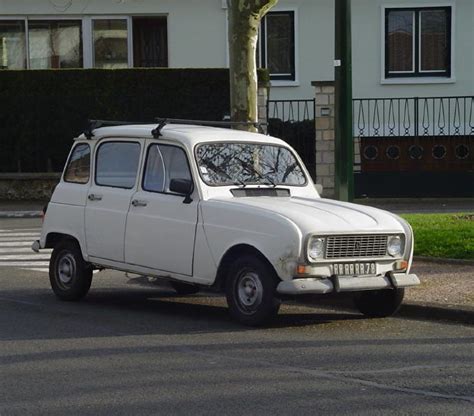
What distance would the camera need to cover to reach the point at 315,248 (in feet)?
31.4

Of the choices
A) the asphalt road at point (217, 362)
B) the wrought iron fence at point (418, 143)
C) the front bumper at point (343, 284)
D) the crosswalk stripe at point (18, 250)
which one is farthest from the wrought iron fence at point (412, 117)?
the front bumper at point (343, 284)

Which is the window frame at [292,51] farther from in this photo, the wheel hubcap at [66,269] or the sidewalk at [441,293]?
the wheel hubcap at [66,269]

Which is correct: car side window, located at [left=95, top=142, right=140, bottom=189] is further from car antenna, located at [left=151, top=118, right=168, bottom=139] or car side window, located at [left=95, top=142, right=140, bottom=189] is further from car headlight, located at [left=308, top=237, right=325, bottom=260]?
car headlight, located at [left=308, top=237, right=325, bottom=260]

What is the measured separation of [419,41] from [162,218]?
19180 millimetres

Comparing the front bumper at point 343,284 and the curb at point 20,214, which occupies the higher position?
the front bumper at point 343,284

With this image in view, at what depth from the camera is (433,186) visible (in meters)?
23.8

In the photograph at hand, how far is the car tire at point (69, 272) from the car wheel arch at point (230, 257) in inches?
76.1

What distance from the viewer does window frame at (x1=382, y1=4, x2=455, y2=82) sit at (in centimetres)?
2827

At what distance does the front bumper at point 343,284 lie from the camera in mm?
9430

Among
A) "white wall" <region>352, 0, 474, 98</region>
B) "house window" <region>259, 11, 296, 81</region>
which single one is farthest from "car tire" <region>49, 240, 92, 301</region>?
"white wall" <region>352, 0, 474, 98</region>

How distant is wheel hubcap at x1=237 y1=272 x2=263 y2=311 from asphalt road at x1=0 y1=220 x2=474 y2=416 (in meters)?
0.24

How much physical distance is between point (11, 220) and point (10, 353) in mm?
13012

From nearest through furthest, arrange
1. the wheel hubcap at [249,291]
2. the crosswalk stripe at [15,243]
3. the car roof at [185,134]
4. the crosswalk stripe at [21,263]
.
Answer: the wheel hubcap at [249,291], the car roof at [185,134], the crosswalk stripe at [21,263], the crosswalk stripe at [15,243]

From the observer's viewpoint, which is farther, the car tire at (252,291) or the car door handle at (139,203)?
the car door handle at (139,203)
